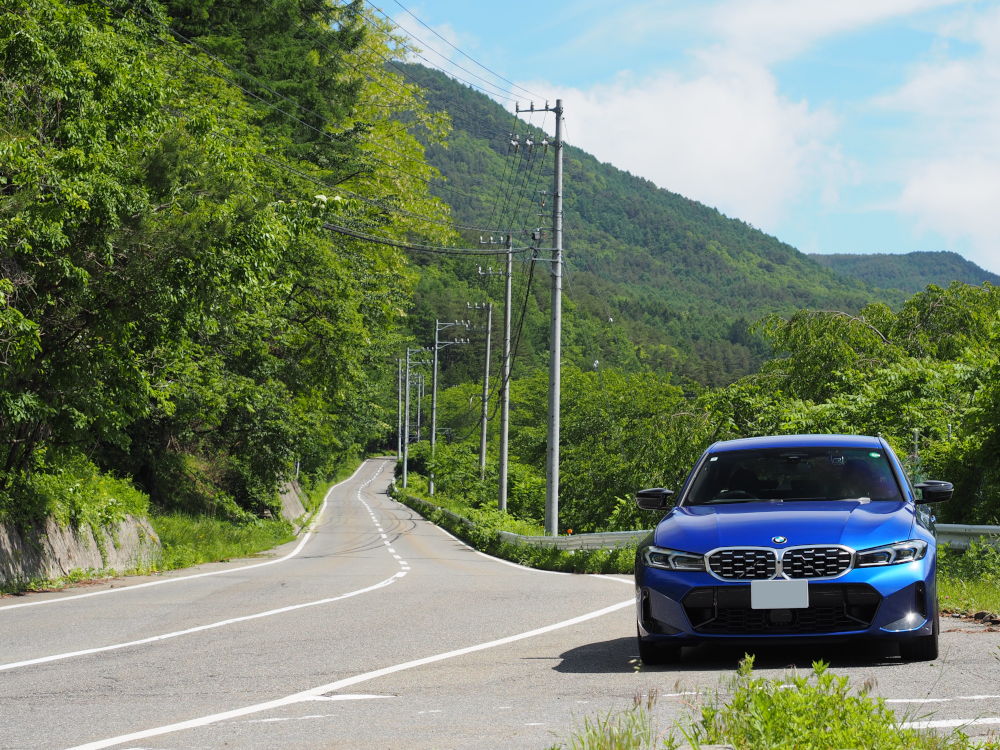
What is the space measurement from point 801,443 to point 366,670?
3.70 m

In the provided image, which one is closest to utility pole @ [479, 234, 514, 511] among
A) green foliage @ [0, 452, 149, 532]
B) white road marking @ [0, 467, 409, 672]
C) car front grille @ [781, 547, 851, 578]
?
green foliage @ [0, 452, 149, 532]

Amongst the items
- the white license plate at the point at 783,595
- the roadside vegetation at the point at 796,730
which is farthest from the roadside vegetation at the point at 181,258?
the roadside vegetation at the point at 796,730

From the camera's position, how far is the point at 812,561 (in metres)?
7.05

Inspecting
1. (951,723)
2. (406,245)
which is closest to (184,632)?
(951,723)

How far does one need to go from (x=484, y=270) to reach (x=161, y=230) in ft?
113

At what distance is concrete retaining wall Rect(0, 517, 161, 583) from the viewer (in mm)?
17297

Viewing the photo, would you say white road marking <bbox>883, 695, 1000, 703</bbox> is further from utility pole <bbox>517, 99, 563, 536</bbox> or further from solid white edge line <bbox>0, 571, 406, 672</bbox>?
utility pole <bbox>517, 99, 563, 536</bbox>

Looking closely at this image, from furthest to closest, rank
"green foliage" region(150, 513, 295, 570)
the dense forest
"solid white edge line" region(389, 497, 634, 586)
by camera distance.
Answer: "green foliage" region(150, 513, 295, 570) < "solid white edge line" region(389, 497, 634, 586) < the dense forest

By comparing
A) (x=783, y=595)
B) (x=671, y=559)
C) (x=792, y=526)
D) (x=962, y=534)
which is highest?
(x=792, y=526)

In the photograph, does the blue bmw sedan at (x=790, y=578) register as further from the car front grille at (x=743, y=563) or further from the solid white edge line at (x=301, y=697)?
the solid white edge line at (x=301, y=697)

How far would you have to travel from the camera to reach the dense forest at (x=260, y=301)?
52.5ft

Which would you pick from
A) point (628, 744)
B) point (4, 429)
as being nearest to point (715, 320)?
point (4, 429)

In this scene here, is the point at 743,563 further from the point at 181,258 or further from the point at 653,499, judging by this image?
the point at 181,258

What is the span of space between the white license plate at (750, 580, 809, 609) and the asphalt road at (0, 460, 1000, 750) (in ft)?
1.37
